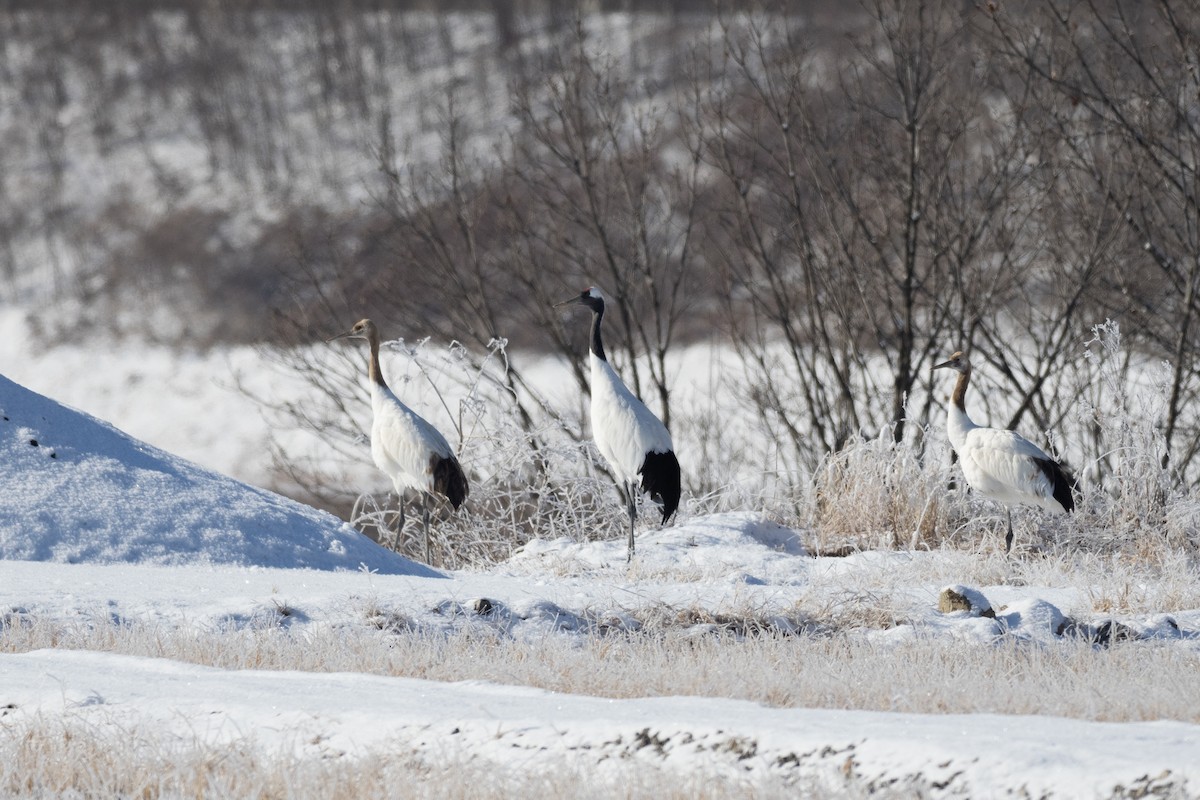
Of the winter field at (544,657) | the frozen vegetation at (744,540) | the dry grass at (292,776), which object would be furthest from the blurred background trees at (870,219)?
the dry grass at (292,776)

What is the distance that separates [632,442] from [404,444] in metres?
1.74

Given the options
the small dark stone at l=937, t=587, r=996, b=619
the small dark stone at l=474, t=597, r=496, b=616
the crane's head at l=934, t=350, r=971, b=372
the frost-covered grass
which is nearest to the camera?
the frost-covered grass

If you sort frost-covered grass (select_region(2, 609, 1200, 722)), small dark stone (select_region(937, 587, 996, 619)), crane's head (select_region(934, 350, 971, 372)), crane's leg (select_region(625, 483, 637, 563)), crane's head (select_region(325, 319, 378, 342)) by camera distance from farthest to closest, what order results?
1. crane's head (select_region(325, 319, 378, 342))
2. crane's head (select_region(934, 350, 971, 372))
3. crane's leg (select_region(625, 483, 637, 563))
4. small dark stone (select_region(937, 587, 996, 619))
5. frost-covered grass (select_region(2, 609, 1200, 722))

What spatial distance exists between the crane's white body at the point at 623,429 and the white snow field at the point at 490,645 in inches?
23.2

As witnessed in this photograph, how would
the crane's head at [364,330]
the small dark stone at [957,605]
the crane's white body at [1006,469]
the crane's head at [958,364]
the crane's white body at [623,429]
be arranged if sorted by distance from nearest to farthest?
the small dark stone at [957,605] → the crane's white body at [1006,469] → the crane's white body at [623,429] → the crane's head at [958,364] → the crane's head at [364,330]

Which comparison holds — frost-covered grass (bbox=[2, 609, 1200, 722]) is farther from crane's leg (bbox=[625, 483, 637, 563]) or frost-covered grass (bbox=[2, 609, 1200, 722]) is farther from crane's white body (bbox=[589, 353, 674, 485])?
crane's white body (bbox=[589, 353, 674, 485])

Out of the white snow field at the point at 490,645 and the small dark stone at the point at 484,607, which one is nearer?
the white snow field at the point at 490,645

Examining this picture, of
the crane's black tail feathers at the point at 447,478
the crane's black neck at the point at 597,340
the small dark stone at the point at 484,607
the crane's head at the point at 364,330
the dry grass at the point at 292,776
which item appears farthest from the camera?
the crane's head at the point at 364,330

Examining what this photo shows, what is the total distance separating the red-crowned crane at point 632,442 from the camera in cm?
934

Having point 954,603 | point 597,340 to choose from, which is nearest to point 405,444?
point 597,340

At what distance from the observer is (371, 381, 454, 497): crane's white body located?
991cm

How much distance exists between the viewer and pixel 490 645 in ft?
18.2

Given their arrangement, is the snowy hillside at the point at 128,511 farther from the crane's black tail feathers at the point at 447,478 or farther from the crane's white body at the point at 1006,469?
the crane's white body at the point at 1006,469

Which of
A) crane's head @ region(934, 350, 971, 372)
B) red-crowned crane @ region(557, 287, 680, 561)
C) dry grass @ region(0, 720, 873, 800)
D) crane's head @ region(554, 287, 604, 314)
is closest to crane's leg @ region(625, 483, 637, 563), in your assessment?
red-crowned crane @ region(557, 287, 680, 561)
